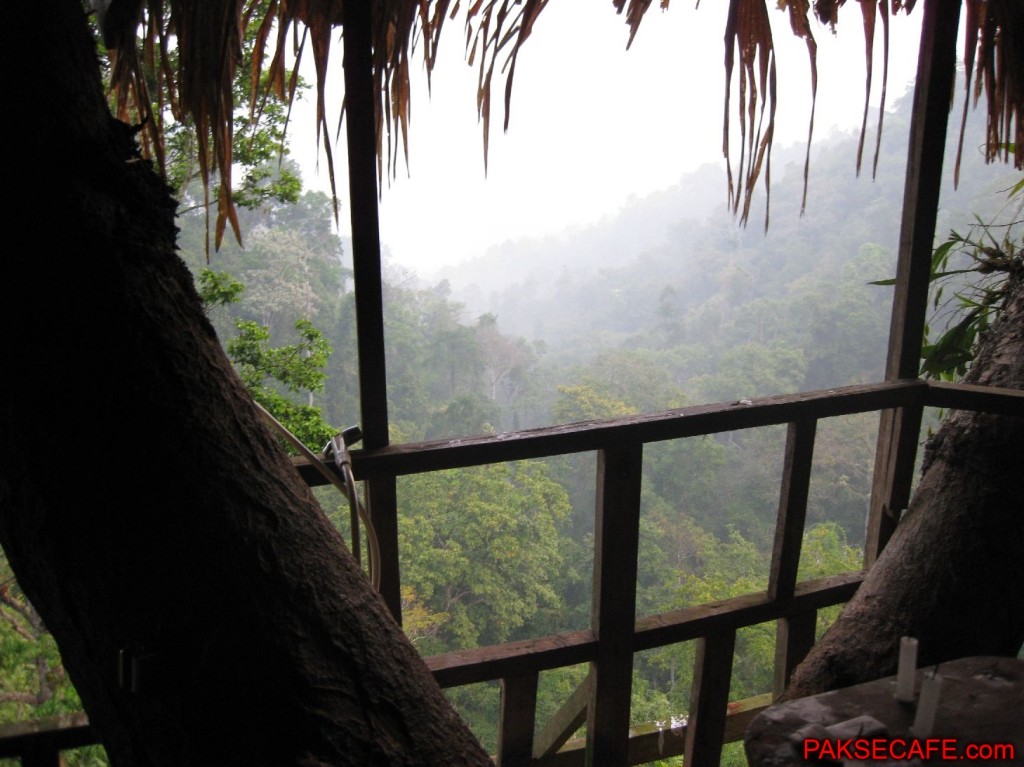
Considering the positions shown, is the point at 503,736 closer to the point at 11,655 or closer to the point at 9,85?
the point at 9,85

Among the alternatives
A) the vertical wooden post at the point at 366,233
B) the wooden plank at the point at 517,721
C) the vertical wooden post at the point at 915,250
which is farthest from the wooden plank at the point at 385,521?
the vertical wooden post at the point at 915,250

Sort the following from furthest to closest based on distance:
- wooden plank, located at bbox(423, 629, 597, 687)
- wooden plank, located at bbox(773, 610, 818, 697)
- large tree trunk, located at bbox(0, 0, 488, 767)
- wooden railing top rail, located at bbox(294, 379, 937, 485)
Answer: wooden plank, located at bbox(773, 610, 818, 697) < wooden plank, located at bbox(423, 629, 597, 687) < wooden railing top rail, located at bbox(294, 379, 937, 485) < large tree trunk, located at bbox(0, 0, 488, 767)

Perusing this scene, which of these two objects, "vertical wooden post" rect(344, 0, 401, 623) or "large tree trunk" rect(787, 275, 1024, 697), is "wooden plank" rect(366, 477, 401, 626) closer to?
"vertical wooden post" rect(344, 0, 401, 623)

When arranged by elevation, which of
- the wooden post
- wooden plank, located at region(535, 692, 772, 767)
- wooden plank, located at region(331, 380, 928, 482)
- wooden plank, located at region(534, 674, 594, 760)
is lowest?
wooden plank, located at region(535, 692, 772, 767)

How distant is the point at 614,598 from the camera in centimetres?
132

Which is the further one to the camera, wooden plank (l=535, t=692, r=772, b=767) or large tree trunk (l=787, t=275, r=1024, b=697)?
wooden plank (l=535, t=692, r=772, b=767)

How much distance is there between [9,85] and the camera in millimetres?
594

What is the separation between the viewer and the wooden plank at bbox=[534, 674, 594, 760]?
1.43 metres

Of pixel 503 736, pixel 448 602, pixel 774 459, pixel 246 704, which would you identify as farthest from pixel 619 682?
pixel 774 459

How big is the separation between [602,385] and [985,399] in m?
16.1

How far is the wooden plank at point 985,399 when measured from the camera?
1.28 meters

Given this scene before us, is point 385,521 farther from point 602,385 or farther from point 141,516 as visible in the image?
point 602,385

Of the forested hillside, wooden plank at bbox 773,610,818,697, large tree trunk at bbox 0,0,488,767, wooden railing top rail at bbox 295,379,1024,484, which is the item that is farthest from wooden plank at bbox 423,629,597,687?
the forested hillside

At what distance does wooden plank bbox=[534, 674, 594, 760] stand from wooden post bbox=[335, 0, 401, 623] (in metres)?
0.54
